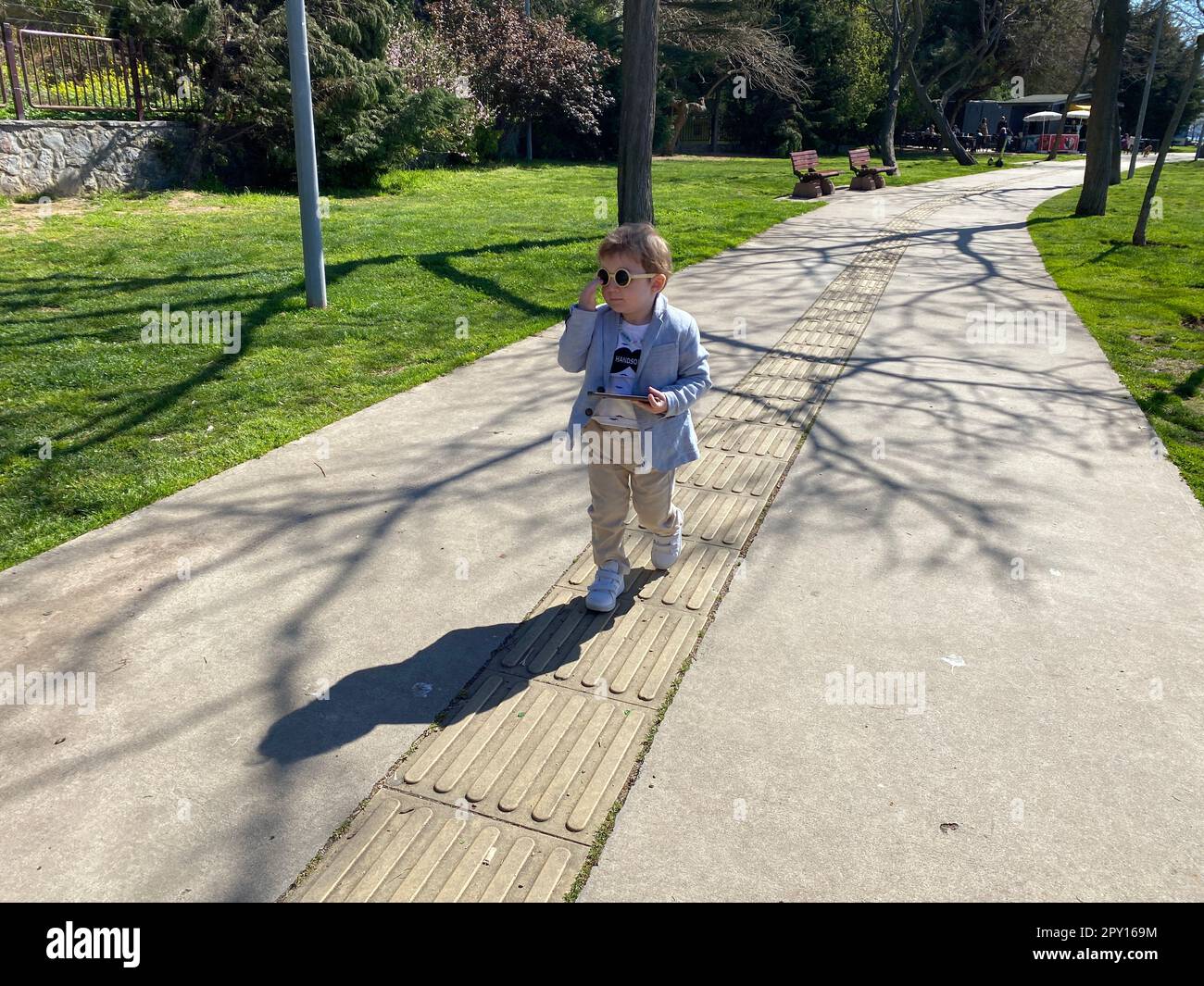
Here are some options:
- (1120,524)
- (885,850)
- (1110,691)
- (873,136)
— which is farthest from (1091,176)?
(873,136)

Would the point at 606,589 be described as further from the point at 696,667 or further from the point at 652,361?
the point at 652,361

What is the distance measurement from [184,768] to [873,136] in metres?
42.2

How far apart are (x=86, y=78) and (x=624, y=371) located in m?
13.8

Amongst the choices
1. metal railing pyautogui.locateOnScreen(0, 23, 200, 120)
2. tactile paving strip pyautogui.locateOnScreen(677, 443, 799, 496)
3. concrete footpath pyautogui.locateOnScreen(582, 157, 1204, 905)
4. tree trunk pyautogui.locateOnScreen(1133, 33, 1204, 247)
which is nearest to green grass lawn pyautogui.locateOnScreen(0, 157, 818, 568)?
metal railing pyautogui.locateOnScreen(0, 23, 200, 120)

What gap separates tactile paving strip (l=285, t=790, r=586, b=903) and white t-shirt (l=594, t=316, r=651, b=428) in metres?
1.56

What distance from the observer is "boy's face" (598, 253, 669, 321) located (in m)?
3.26

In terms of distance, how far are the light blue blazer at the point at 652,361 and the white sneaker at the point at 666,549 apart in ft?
1.71

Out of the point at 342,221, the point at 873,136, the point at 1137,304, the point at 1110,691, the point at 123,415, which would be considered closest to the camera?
the point at 1110,691

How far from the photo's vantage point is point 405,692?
316 cm

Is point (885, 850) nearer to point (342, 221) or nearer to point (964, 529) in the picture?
point (964, 529)

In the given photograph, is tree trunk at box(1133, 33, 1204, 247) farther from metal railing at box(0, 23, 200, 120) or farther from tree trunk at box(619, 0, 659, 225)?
metal railing at box(0, 23, 200, 120)

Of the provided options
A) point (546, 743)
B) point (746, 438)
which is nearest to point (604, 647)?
point (546, 743)

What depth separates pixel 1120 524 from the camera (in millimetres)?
4609
